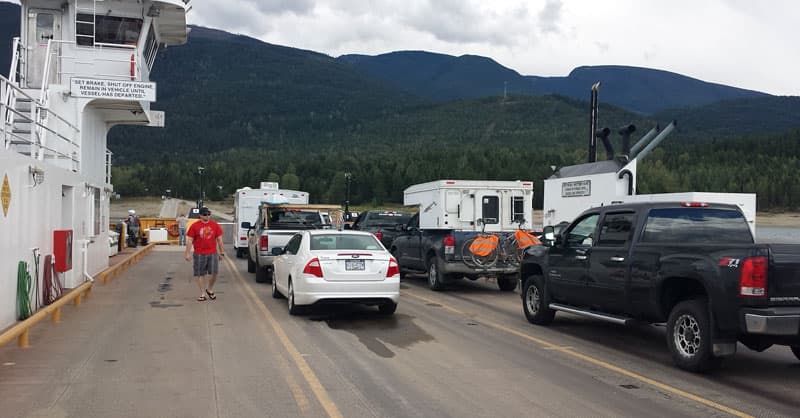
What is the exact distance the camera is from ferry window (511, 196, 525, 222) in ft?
59.1

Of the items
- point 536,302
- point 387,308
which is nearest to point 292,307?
point 387,308

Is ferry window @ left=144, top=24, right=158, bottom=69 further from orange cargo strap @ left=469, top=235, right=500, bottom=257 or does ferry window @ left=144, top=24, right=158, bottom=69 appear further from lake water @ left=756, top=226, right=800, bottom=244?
lake water @ left=756, top=226, right=800, bottom=244

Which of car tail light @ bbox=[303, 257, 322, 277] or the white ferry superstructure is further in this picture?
the white ferry superstructure

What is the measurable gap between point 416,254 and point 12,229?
10.4 m

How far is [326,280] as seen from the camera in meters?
11.8

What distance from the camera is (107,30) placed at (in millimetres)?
20172

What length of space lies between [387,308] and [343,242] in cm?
137

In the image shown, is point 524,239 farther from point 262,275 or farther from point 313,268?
point 262,275

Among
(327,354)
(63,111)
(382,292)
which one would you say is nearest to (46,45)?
(63,111)

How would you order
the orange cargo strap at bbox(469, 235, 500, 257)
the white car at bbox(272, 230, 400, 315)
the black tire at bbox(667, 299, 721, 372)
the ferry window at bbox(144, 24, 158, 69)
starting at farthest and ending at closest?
the ferry window at bbox(144, 24, 158, 69)
the orange cargo strap at bbox(469, 235, 500, 257)
the white car at bbox(272, 230, 400, 315)
the black tire at bbox(667, 299, 721, 372)

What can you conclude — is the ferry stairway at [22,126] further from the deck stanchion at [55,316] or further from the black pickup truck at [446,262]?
the black pickup truck at [446,262]

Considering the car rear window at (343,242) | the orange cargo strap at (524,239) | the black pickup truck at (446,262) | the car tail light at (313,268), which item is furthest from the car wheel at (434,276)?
the car tail light at (313,268)

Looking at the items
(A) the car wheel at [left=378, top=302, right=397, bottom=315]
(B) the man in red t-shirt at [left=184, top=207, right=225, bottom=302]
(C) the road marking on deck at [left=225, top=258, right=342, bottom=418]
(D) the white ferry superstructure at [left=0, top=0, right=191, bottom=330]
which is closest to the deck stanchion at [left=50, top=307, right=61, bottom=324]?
(D) the white ferry superstructure at [left=0, top=0, right=191, bottom=330]

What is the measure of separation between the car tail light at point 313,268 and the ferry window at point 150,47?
40.5 ft
